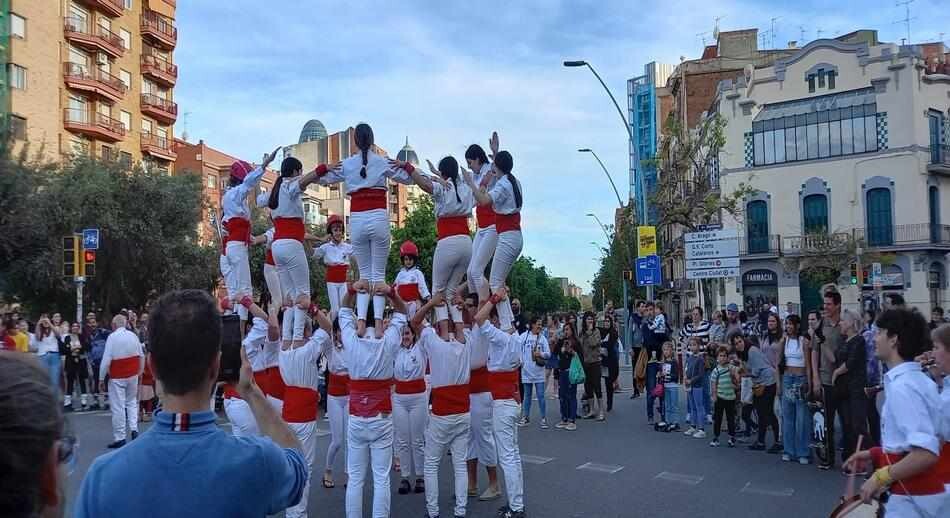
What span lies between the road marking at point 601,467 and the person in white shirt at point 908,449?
6.58 m

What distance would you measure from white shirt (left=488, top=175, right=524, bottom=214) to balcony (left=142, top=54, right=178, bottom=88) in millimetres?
44652

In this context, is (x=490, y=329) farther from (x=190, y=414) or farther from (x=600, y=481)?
(x=190, y=414)

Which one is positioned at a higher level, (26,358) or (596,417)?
(26,358)

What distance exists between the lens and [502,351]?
8.96m

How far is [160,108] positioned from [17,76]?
1229 centimetres

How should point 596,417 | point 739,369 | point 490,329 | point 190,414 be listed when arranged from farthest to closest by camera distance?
point 596,417 → point 739,369 → point 490,329 → point 190,414

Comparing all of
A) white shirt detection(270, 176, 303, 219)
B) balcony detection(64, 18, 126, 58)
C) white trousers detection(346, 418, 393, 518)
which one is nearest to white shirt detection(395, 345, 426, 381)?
white trousers detection(346, 418, 393, 518)

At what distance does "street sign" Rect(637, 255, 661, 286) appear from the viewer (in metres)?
23.3

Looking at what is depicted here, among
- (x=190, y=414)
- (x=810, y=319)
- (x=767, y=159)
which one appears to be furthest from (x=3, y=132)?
(x=767, y=159)

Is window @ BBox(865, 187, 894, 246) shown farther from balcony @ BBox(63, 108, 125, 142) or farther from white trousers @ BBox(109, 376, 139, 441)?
balcony @ BBox(63, 108, 125, 142)

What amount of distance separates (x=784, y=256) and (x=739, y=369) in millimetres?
32456

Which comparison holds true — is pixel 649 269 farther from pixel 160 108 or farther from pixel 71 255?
pixel 160 108

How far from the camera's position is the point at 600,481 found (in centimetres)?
991

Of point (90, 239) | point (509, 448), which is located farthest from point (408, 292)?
point (90, 239)
